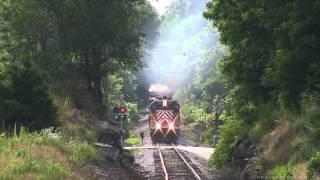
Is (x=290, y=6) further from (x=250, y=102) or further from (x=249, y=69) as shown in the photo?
(x=250, y=102)

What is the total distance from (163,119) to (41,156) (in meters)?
35.3

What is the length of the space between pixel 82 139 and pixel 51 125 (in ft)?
7.21

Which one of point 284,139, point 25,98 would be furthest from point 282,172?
point 25,98

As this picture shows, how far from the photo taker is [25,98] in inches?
859

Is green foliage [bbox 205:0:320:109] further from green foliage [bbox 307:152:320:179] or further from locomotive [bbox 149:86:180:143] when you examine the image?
locomotive [bbox 149:86:180:143]

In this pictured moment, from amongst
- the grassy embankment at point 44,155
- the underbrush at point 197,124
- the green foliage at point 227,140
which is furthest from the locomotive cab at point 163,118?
the grassy embankment at point 44,155

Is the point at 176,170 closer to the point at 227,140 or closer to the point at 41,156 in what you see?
the point at 227,140

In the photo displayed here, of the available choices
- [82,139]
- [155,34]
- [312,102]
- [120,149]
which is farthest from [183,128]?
[312,102]

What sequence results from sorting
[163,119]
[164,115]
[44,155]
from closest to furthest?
[44,155]
[164,115]
[163,119]

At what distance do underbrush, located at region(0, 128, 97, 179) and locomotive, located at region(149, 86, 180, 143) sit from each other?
29.1m

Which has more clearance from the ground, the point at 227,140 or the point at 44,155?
the point at 227,140

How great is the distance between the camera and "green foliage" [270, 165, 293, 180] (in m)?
15.6

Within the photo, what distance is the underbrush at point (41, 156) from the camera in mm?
13688

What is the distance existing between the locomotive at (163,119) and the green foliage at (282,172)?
34.0m
